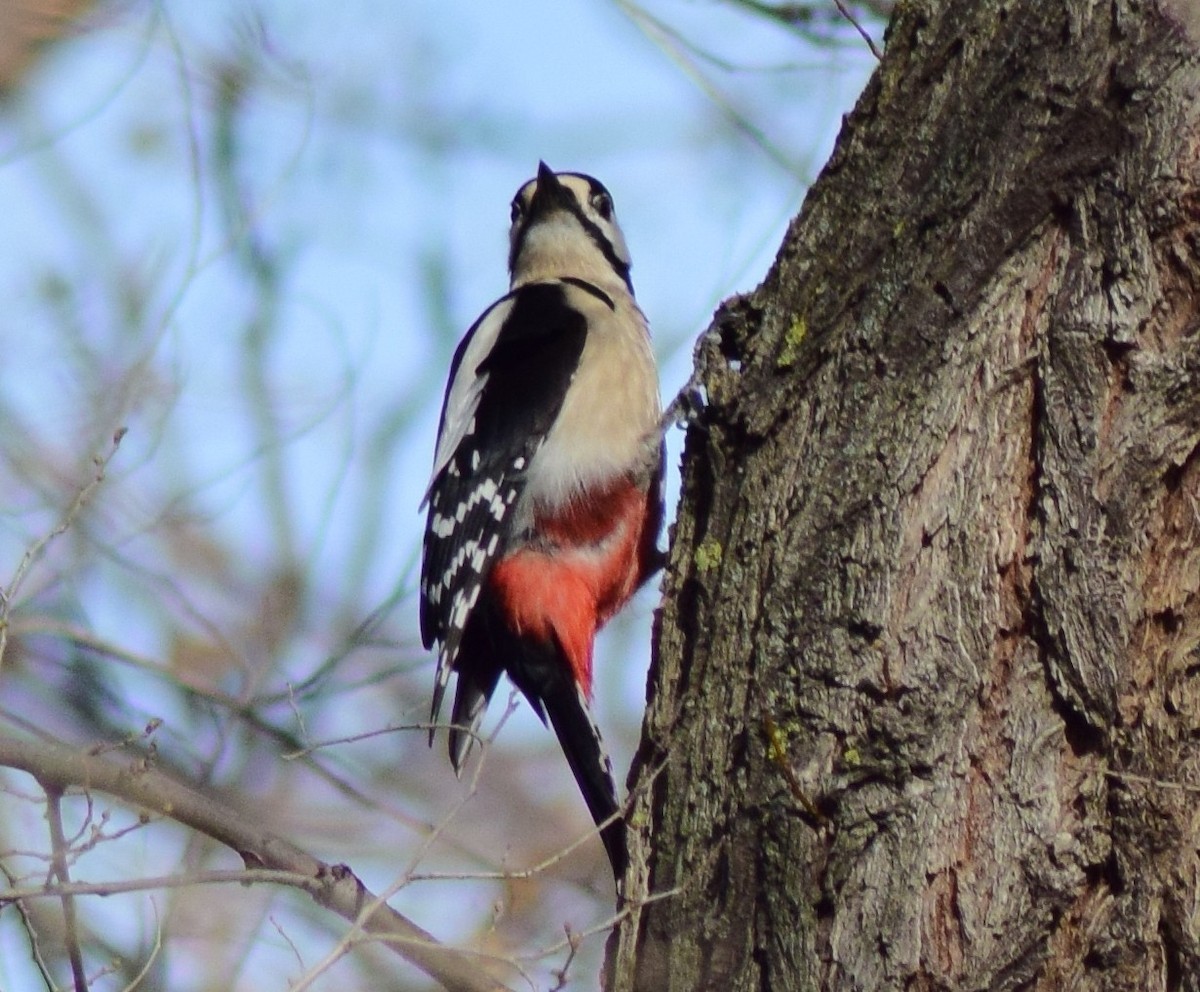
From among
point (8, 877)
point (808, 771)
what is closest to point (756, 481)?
point (808, 771)

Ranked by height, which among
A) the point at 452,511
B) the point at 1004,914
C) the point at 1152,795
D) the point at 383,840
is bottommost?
the point at 1004,914

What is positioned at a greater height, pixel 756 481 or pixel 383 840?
pixel 383 840

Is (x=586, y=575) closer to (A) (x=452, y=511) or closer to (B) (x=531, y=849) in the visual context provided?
(A) (x=452, y=511)

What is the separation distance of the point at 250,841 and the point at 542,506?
171cm

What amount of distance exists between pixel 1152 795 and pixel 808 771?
1.36 ft

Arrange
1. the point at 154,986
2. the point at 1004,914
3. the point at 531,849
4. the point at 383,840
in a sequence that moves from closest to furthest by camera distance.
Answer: the point at 1004,914, the point at 154,986, the point at 383,840, the point at 531,849

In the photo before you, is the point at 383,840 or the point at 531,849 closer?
the point at 383,840

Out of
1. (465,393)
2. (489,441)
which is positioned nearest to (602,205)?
(465,393)

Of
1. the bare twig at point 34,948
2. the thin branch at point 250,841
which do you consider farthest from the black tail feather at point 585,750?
the bare twig at point 34,948

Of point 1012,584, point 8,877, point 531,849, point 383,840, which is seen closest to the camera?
point 1012,584

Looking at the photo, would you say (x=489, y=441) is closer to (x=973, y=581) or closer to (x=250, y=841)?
(x=250, y=841)

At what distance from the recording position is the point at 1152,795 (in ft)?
5.71

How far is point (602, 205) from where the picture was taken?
4.60 metres

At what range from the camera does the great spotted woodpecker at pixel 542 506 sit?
348 cm
